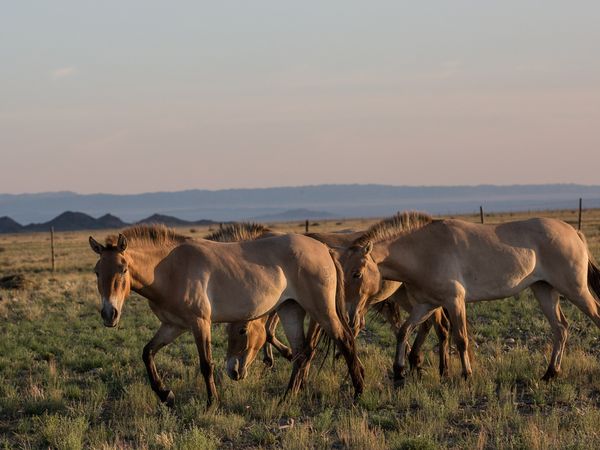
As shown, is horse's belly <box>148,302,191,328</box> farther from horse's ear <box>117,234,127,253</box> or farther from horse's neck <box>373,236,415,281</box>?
horse's neck <box>373,236,415,281</box>

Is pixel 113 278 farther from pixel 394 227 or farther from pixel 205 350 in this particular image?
pixel 394 227

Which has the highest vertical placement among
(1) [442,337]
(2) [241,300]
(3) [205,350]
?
(2) [241,300]

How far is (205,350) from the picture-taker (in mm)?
8062

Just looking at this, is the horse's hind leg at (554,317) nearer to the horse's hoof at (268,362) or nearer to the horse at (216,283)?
the horse at (216,283)

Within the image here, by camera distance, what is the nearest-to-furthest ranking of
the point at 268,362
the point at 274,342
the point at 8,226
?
the point at 268,362
the point at 274,342
the point at 8,226

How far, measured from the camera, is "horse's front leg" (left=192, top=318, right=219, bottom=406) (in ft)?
26.3

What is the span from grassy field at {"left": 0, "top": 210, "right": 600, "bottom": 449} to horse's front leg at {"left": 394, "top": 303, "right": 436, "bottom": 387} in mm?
223

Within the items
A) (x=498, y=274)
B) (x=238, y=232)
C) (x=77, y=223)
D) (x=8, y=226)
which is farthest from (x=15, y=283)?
(x=8, y=226)

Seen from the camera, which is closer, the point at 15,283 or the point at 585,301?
the point at 585,301

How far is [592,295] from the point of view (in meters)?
9.93

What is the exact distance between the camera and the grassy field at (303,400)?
22.0 feet

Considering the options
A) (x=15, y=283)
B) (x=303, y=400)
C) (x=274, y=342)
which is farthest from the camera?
(x=15, y=283)

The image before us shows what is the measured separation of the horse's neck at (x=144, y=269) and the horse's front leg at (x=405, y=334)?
2.94 metres

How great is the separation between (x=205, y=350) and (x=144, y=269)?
1.04m
